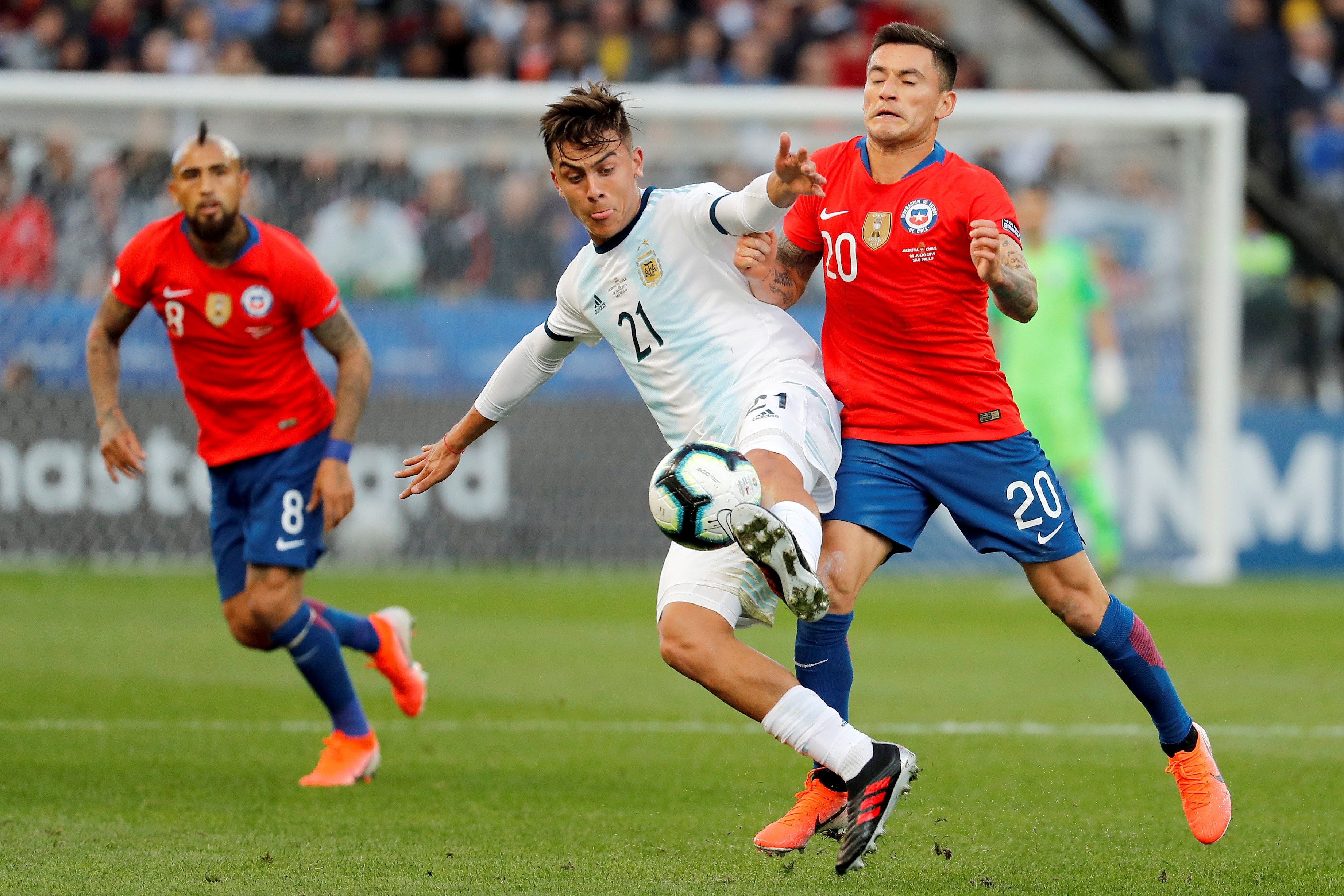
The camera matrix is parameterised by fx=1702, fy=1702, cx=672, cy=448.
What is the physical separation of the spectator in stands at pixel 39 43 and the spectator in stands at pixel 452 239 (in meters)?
4.12

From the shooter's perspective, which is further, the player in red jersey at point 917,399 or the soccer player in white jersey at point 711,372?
the player in red jersey at point 917,399

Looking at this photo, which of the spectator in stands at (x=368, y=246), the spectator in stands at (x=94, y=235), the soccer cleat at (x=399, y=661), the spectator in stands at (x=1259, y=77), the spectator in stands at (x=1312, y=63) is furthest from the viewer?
the spectator in stands at (x=1312, y=63)

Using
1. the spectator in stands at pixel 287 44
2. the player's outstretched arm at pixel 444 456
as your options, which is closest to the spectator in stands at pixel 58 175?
the spectator in stands at pixel 287 44

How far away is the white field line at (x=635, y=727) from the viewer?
22.6ft

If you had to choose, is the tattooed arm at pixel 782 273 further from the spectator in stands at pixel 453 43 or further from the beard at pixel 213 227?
the spectator in stands at pixel 453 43

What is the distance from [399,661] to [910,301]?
286 centimetres

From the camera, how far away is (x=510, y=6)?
16047 mm

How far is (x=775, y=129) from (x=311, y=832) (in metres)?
9.08

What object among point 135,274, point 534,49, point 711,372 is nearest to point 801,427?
point 711,372

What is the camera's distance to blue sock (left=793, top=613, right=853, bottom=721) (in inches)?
195

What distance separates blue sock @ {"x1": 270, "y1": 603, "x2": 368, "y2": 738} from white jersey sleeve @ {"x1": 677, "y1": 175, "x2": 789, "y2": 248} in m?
2.27

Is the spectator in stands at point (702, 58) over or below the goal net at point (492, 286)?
over

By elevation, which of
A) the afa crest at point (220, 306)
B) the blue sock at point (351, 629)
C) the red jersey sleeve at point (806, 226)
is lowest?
the blue sock at point (351, 629)

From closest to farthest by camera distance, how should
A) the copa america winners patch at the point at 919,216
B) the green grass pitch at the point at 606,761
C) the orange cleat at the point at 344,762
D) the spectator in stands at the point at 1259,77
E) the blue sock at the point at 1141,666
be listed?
the green grass pitch at the point at 606,761, the copa america winners patch at the point at 919,216, the blue sock at the point at 1141,666, the orange cleat at the point at 344,762, the spectator in stands at the point at 1259,77
